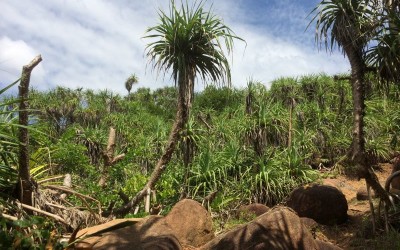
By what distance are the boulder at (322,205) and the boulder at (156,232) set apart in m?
4.24

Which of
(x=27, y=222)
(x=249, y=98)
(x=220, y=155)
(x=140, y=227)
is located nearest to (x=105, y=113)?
(x=249, y=98)

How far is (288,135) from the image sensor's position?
14.6 m

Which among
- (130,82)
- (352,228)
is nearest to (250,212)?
(352,228)

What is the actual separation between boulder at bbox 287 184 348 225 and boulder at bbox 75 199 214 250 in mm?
4243

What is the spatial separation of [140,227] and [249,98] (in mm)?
10906

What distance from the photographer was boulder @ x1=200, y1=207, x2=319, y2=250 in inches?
217

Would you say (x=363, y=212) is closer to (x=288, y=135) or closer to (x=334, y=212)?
(x=334, y=212)

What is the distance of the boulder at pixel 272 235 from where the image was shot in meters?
5.52

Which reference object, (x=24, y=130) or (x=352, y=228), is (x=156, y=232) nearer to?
(x=24, y=130)

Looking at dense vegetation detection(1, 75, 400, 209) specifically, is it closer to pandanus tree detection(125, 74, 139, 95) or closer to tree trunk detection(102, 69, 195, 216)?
tree trunk detection(102, 69, 195, 216)

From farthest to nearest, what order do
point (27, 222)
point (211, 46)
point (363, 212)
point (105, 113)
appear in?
point (105, 113), point (363, 212), point (211, 46), point (27, 222)

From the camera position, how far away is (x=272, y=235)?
5.57 meters

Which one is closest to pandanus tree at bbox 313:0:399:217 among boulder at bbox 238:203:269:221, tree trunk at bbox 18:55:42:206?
boulder at bbox 238:203:269:221

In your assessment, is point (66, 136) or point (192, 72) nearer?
point (192, 72)
